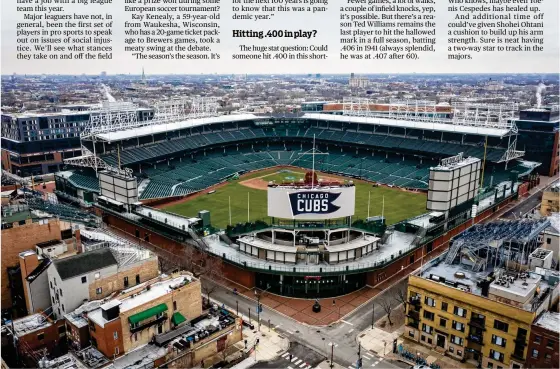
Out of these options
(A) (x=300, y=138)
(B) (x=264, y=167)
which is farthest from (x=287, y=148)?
(B) (x=264, y=167)

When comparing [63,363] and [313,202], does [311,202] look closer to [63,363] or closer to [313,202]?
[313,202]

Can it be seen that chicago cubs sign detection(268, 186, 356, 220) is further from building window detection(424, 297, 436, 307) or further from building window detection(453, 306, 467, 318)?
building window detection(453, 306, 467, 318)

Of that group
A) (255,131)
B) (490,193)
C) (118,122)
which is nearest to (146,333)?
(490,193)

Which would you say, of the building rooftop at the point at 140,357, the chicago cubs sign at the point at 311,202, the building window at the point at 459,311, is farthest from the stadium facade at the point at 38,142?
the building window at the point at 459,311

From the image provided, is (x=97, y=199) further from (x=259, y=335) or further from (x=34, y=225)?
(x=259, y=335)

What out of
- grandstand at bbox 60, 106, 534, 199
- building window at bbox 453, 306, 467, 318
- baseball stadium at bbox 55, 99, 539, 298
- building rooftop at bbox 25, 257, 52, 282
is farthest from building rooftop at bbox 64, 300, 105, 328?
grandstand at bbox 60, 106, 534, 199

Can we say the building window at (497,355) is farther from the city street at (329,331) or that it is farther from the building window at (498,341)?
the city street at (329,331)

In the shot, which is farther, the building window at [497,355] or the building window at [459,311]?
the building window at [459,311]
